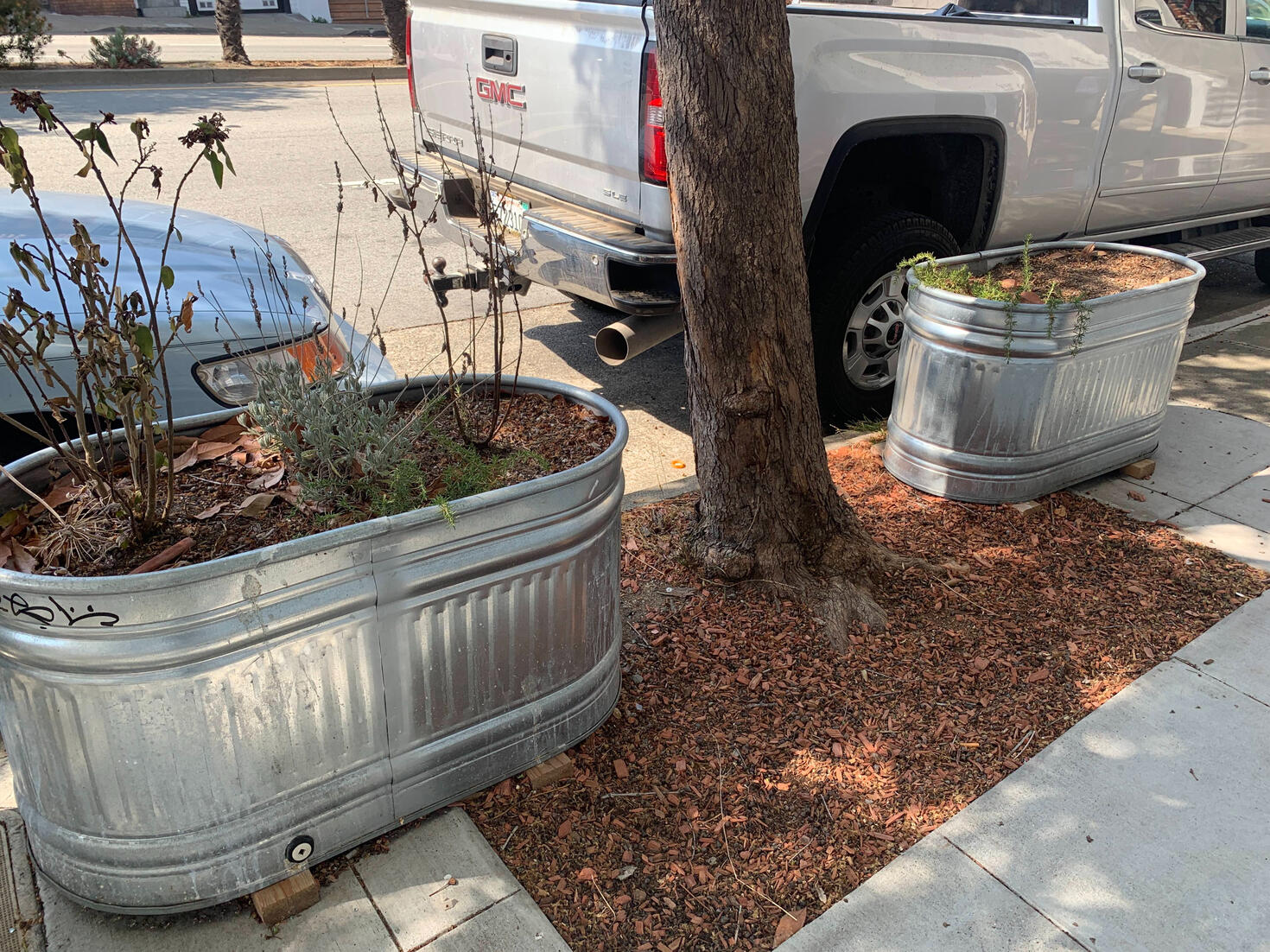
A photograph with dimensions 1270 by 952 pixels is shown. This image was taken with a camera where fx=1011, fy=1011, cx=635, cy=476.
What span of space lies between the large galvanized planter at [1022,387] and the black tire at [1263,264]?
4.68m

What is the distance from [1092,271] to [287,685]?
13.0 ft

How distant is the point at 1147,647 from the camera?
3477 mm

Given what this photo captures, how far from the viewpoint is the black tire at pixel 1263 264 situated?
831 centimetres

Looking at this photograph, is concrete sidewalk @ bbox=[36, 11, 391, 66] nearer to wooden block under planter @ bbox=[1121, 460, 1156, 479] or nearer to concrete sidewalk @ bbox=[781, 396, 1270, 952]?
wooden block under planter @ bbox=[1121, 460, 1156, 479]

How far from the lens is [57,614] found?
197 centimetres

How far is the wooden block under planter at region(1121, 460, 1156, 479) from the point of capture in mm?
4656

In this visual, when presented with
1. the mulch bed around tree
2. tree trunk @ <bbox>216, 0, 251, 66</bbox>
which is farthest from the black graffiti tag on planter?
tree trunk @ <bbox>216, 0, 251, 66</bbox>

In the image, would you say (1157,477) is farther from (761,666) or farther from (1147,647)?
(761,666)

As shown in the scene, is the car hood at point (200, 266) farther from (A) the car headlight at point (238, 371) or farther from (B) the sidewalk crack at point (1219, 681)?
(B) the sidewalk crack at point (1219, 681)

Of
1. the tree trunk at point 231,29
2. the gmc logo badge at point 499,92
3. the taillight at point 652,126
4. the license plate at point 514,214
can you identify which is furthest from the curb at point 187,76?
the taillight at point 652,126

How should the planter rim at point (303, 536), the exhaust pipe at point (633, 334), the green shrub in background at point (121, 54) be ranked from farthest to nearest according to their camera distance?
the green shrub in background at point (121, 54), the exhaust pipe at point (633, 334), the planter rim at point (303, 536)

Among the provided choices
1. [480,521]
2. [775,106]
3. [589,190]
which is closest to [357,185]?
[589,190]

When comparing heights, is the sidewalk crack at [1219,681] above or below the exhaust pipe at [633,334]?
below

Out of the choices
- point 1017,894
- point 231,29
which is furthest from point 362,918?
point 231,29
